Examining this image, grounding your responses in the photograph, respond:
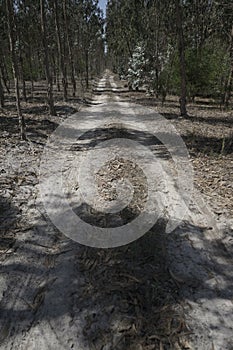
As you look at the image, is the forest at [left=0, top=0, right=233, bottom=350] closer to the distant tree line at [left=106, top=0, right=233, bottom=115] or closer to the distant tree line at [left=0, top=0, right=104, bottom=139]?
the distant tree line at [left=0, top=0, right=104, bottom=139]

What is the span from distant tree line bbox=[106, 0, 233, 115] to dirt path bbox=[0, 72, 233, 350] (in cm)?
1091

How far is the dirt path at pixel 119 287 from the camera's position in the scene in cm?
308

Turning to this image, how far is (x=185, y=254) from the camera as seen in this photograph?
430 centimetres

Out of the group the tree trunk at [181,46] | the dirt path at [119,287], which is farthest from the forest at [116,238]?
the tree trunk at [181,46]

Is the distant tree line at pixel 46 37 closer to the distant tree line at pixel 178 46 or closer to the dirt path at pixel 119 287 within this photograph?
the distant tree line at pixel 178 46

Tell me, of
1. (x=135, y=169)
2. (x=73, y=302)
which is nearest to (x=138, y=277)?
(x=73, y=302)

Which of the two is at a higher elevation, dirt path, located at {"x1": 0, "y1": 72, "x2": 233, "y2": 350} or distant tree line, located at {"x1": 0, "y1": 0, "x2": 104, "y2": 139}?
distant tree line, located at {"x1": 0, "y1": 0, "x2": 104, "y2": 139}

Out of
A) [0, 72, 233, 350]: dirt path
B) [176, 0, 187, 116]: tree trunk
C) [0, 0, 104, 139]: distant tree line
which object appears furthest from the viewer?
[0, 0, 104, 139]: distant tree line

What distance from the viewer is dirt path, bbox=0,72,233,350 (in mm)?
3078

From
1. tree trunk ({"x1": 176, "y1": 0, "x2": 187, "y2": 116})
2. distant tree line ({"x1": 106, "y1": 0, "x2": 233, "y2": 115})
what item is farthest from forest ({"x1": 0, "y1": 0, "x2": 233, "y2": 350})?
distant tree line ({"x1": 106, "y1": 0, "x2": 233, "y2": 115})

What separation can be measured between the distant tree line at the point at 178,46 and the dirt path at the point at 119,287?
1091cm

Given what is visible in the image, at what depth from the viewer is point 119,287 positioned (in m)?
3.65

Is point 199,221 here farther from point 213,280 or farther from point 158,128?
point 158,128

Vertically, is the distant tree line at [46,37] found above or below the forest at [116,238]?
above
